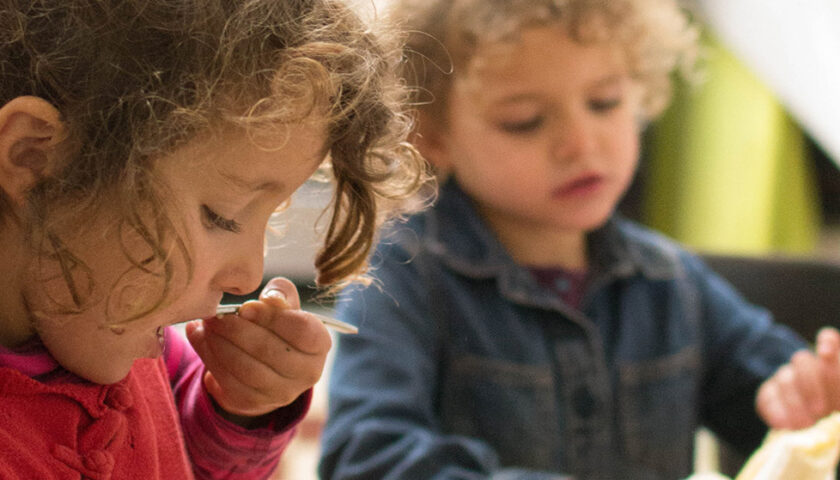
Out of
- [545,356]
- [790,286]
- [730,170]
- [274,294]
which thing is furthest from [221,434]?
[730,170]

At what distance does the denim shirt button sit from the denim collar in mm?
124

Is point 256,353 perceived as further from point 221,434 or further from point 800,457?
point 800,457

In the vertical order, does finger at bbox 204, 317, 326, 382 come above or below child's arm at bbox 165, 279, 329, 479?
above

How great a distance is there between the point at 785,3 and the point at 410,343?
0.73 metres

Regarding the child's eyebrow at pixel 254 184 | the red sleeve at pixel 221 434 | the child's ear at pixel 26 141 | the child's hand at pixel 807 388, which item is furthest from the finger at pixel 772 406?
the child's ear at pixel 26 141

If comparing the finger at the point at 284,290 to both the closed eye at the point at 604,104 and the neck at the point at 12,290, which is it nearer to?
the neck at the point at 12,290

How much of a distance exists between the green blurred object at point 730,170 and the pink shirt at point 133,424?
1.17 metres

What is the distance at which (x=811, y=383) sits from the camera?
2.87ft

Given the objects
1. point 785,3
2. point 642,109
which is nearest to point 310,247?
point 642,109

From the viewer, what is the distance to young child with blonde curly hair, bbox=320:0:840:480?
914mm

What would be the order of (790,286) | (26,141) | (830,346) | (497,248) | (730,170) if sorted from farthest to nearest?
(730,170) < (790,286) < (497,248) < (830,346) < (26,141)

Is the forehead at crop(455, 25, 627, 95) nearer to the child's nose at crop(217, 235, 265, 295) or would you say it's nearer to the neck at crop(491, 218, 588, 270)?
the neck at crop(491, 218, 588, 270)

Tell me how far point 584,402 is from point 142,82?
621 mm

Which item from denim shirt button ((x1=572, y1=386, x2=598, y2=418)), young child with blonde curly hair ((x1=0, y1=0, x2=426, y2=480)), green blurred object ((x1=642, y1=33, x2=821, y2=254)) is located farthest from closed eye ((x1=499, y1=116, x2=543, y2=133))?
green blurred object ((x1=642, y1=33, x2=821, y2=254))
